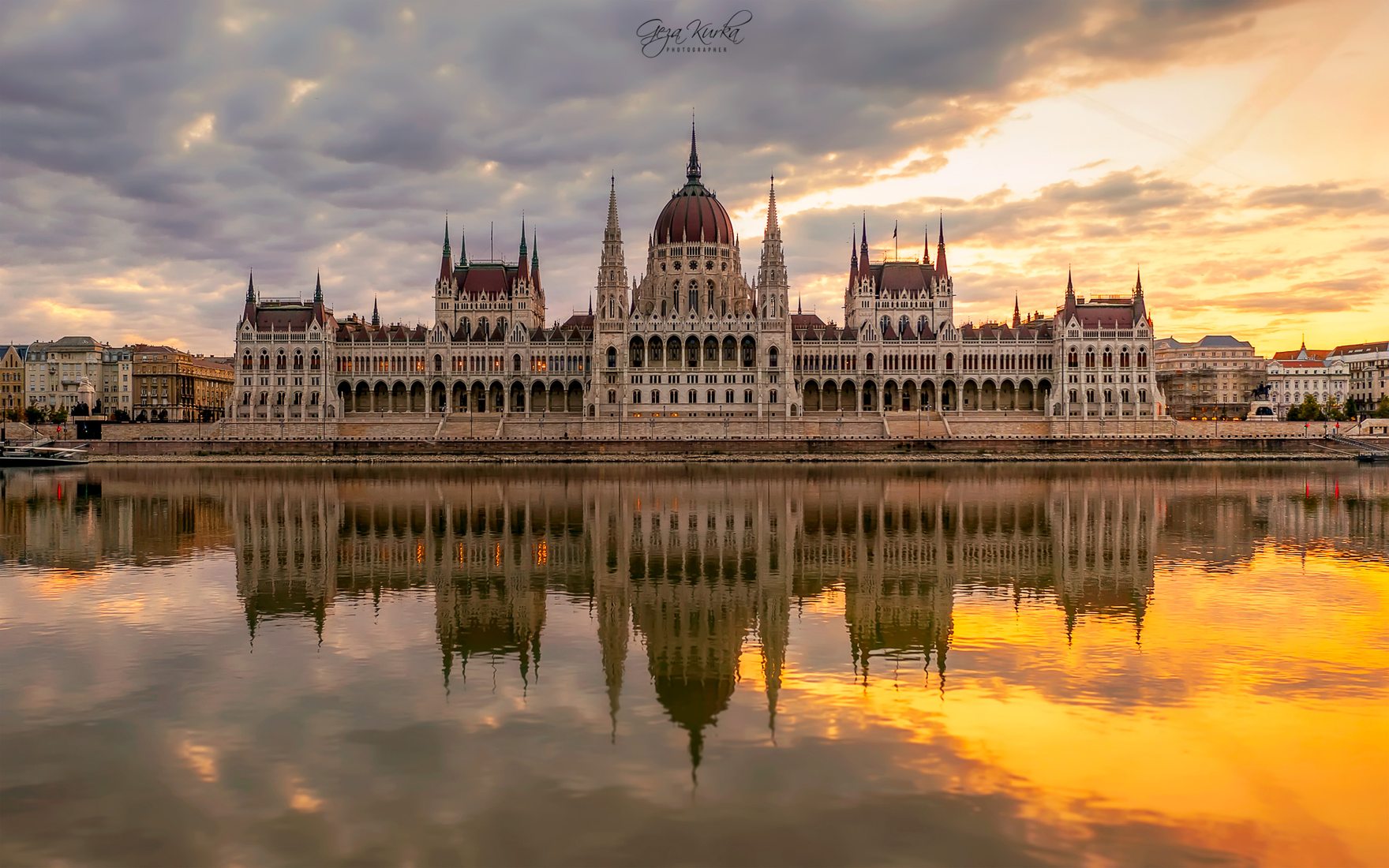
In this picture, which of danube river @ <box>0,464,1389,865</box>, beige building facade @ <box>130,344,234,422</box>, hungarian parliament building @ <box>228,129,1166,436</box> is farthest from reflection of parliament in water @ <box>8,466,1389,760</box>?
beige building facade @ <box>130,344,234,422</box>

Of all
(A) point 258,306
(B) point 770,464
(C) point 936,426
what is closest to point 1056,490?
(B) point 770,464

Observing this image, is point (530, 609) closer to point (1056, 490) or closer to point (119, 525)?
point (119, 525)

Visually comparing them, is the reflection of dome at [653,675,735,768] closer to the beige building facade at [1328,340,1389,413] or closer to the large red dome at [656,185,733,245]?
the large red dome at [656,185,733,245]

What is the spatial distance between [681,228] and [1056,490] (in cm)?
7088

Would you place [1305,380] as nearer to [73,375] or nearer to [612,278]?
[612,278]

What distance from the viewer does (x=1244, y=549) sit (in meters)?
27.9

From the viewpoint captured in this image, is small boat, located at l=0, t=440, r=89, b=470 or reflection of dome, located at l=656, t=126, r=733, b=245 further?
reflection of dome, located at l=656, t=126, r=733, b=245

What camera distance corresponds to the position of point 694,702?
44.0 ft

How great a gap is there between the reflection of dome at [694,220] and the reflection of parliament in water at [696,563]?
69.3 m

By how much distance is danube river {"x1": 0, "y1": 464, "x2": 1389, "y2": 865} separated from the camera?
940cm

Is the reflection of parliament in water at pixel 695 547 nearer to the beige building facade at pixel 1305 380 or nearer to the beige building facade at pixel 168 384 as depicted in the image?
the beige building facade at pixel 168 384

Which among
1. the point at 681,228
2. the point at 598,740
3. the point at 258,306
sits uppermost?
the point at 681,228

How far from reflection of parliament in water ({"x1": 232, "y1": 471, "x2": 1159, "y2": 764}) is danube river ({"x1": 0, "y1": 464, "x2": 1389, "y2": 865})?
0.15 m

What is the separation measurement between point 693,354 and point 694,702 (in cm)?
8972
